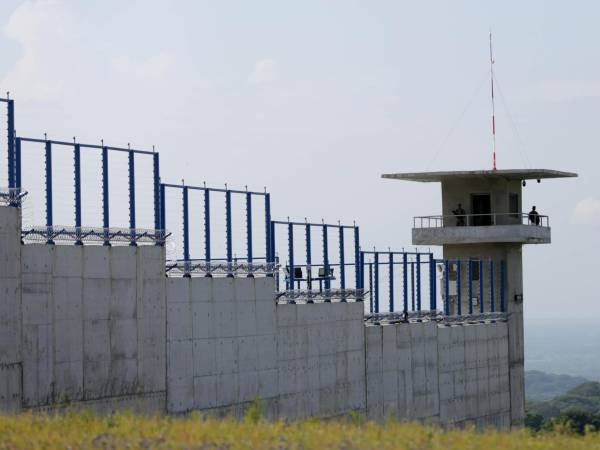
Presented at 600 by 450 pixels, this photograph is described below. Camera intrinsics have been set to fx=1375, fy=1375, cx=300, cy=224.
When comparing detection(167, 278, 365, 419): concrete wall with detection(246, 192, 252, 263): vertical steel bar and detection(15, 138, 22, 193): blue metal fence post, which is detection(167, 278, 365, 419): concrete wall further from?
detection(15, 138, 22, 193): blue metal fence post

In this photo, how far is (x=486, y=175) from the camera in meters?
52.0

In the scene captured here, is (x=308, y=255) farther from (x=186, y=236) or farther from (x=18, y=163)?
(x=18, y=163)

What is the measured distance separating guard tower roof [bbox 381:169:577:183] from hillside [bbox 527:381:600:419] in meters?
97.0

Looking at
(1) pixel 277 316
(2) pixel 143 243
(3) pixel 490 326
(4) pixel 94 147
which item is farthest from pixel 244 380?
(3) pixel 490 326

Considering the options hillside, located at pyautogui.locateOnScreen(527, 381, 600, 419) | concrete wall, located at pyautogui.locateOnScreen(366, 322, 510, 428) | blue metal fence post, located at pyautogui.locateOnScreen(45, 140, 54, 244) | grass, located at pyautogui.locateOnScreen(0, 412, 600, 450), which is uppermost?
blue metal fence post, located at pyautogui.locateOnScreen(45, 140, 54, 244)

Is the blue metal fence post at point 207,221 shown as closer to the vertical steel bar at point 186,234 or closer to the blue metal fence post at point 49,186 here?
the vertical steel bar at point 186,234

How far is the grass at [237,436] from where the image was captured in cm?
1833

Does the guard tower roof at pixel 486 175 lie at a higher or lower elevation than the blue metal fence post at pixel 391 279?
higher

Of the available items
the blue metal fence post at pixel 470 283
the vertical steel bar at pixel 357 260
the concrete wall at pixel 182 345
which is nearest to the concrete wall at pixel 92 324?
the concrete wall at pixel 182 345

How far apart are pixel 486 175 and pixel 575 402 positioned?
383 feet

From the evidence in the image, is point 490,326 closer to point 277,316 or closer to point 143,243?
point 277,316

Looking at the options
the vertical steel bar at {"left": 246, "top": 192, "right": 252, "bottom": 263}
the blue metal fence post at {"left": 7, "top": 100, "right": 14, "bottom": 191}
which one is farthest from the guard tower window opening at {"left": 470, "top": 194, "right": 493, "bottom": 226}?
the blue metal fence post at {"left": 7, "top": 100, "right": 14, "bottom": 191}

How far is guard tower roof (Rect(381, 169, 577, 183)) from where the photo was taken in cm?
5128

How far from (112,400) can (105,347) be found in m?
1.14
